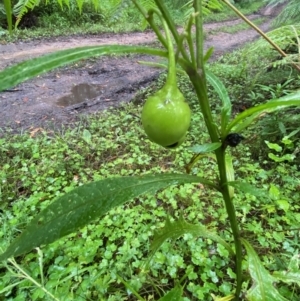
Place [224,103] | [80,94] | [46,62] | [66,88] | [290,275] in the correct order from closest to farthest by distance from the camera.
A: [46,62], [224,103], [290,275], [80,94], [66,88]

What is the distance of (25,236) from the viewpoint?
469 mm

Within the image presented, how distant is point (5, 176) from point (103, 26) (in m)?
4.80

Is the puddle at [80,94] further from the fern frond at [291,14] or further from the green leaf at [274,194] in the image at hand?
the green leaf at [274,194]

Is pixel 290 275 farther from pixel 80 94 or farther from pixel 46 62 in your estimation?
pixel 80 94

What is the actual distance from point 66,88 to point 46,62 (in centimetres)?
321

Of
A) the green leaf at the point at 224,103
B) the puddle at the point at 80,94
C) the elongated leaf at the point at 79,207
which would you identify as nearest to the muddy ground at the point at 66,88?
the puddle at the point at 80,94

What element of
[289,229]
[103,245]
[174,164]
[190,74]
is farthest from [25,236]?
[174,164]

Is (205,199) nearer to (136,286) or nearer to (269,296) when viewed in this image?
(136,286)

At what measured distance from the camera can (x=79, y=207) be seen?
51cm

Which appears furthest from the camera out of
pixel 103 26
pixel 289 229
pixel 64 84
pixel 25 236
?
pixel 103 26

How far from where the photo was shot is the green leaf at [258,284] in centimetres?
70

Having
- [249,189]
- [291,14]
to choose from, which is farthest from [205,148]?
[291,14]

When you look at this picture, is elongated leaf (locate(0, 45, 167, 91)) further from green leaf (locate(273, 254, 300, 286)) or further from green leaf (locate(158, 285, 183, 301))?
green leaf (locate(273, 254, 300, 286))

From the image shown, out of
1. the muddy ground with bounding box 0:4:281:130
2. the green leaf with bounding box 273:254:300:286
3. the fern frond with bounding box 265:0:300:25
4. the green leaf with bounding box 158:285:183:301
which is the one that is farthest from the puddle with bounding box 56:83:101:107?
the green leaf with bounding box 158:285:183:301
